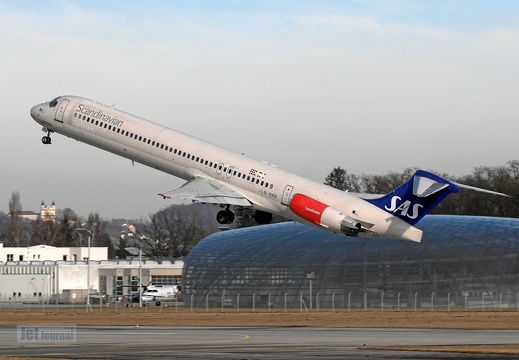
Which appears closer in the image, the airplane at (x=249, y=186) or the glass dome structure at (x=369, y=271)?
the airplane at (x=249, y=186)

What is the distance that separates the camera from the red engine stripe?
211ft

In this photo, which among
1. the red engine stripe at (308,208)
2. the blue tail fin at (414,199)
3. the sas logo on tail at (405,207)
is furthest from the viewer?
the red engine stripe at (308,208)

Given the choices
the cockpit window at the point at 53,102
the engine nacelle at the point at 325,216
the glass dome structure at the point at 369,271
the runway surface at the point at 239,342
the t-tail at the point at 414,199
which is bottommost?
the runway surface at the point at 239,342

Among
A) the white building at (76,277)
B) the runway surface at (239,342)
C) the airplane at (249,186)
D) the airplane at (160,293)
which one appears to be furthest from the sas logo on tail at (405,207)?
the white building at (76,277)

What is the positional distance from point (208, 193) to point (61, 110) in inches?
577

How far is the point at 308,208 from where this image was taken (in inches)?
2544

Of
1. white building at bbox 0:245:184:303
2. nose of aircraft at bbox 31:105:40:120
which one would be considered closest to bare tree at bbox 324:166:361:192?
white building at bbox 0:245:184:303

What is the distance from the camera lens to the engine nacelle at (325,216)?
210 ft

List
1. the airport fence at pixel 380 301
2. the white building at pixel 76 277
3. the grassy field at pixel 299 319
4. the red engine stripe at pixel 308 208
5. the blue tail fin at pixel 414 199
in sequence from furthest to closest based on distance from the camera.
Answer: the white building at pixel 76 277, the airport fence at pixel 380 301, the grassy field at pixel 299 319, the red engine stripe at pixel 308 208, the blue tail fin at pixel 414 199

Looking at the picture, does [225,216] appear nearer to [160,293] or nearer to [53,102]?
[53,102]

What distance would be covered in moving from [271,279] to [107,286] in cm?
5687

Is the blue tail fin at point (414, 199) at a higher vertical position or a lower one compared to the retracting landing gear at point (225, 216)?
higher

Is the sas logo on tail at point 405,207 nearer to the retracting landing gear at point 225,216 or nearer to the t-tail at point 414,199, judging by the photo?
the t-tail at point 414,199

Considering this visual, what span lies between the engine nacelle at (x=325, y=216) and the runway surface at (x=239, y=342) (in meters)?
6.38
